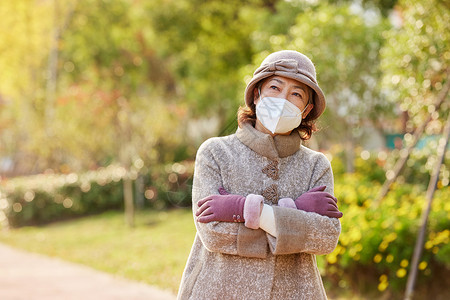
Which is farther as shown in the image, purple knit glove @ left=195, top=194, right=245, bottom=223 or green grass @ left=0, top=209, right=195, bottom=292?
green grass @ left=0, top=209, right=195, bottom=292

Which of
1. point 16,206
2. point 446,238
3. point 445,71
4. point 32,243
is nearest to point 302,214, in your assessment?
point 446,238

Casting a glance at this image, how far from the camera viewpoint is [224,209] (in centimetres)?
201

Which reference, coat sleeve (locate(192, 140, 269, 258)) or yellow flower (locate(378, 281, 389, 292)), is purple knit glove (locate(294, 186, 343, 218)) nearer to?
coat sleeve (locate(192, 140, 269, 258))

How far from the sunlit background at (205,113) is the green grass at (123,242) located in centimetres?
7

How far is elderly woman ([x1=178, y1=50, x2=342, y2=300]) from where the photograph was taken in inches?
79.0

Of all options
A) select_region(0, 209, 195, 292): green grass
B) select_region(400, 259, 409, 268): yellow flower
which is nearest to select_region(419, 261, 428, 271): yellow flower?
select_region(400, 259, 409, 268): yellow flower

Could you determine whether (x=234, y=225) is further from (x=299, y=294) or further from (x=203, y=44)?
(x=203, y=44)

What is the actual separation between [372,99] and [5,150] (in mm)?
15728

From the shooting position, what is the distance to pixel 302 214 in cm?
200

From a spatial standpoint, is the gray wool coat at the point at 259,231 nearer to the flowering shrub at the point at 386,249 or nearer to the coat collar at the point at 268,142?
the coat collar at the point at 268,142

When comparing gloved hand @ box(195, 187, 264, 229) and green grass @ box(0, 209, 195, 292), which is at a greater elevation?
gloved hand @ box(195, 187, 264, 229)

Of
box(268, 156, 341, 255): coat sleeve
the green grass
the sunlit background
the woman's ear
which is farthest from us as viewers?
the green grass

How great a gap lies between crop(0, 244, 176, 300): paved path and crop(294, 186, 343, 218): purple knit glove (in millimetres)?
3938

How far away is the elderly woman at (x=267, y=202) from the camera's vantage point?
201 centimetres
